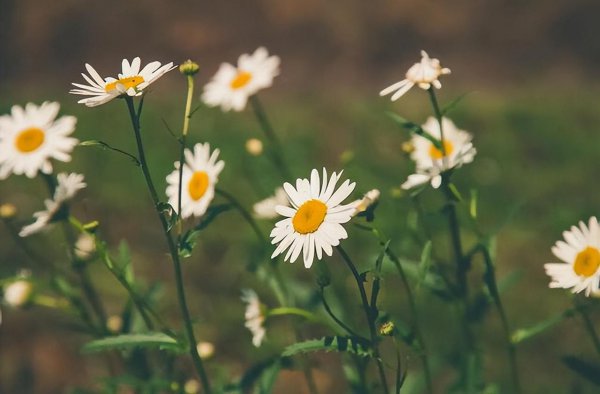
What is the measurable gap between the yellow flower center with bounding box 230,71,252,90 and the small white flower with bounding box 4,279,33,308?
37.2 inches

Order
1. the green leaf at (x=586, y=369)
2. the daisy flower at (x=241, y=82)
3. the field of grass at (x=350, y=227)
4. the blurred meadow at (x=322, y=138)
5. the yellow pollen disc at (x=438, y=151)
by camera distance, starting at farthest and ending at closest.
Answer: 1. the blurred meadow at (x=322, y=138)
2. the field of grass at (x=350, y=227)
3. the daisy flower at (x=241, y=82)
4. the yellow pollen disc at (x=438, y=151)
5. the green leaf at (x=586, y=369)

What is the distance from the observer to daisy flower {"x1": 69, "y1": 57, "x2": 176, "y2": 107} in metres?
1.41

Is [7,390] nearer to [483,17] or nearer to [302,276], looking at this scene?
[302,276]

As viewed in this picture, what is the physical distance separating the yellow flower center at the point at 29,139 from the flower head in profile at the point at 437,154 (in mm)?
Answer: 931

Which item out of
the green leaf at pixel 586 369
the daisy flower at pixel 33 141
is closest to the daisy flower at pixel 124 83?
the daisy flower at pixel 33 141

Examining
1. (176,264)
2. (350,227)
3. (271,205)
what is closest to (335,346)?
(176,264)

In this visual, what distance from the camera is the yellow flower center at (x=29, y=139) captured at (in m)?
1.79

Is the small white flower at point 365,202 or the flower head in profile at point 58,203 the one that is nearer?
the small white flower at point 365,202

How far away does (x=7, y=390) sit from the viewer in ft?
8.55

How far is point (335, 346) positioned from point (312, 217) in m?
0.28

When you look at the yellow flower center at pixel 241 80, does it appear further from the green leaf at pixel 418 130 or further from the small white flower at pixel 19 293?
the small white flower at pixel 19 293

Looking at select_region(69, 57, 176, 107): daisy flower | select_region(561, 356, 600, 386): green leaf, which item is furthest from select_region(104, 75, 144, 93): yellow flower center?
select_region(561, 356, 600, 386): green leaf

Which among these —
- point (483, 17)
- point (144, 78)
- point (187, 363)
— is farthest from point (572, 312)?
point (483, 17)

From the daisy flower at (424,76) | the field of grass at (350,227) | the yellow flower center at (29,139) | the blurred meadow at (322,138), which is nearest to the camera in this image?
the daisy flower at (424,76)
